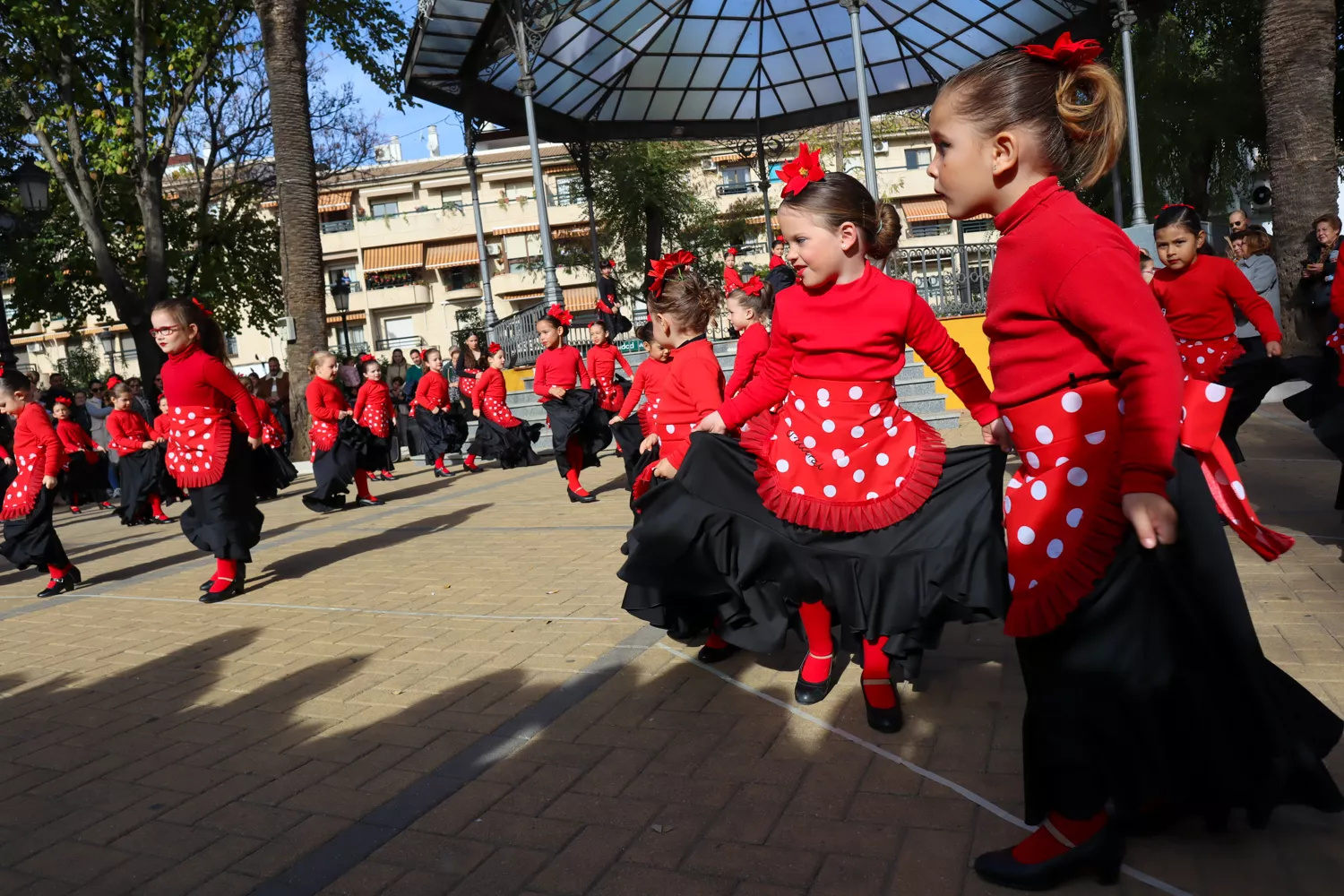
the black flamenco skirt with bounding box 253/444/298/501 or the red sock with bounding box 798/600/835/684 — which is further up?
the black flamenco skirt with bounding box 253/444/298/501

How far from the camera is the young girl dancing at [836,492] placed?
11.6 feet

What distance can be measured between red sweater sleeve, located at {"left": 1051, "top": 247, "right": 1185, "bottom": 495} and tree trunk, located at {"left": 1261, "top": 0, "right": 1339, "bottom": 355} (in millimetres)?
10638

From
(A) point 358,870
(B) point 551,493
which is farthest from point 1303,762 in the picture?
(B) point 551,493

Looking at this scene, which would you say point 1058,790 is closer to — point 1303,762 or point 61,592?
point 1303,762

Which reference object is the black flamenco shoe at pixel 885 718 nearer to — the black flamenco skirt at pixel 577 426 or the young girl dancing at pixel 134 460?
the black flamenco skirt at pixel 577 426

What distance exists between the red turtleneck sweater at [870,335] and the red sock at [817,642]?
0.95 meters

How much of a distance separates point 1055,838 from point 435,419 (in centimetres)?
1400

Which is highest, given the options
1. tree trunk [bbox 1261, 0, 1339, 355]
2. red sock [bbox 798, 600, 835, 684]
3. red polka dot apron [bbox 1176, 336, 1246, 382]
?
tree trunk [bbox 1261, 0, 1339, 355]

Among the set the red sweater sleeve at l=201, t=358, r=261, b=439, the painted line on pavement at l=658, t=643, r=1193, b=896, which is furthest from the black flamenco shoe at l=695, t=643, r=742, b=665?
the red sweater sleeve at l=201, t=358, r=261, b=439

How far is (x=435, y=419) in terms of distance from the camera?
1576cm

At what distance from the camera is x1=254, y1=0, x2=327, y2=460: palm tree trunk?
15.3 m

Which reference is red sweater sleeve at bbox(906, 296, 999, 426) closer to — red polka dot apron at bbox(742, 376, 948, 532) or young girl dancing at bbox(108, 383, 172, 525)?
red polka dot apron at bbox(742, 376, 948, 532)

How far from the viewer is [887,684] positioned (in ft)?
12.6

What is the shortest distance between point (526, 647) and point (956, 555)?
8.16 feet
